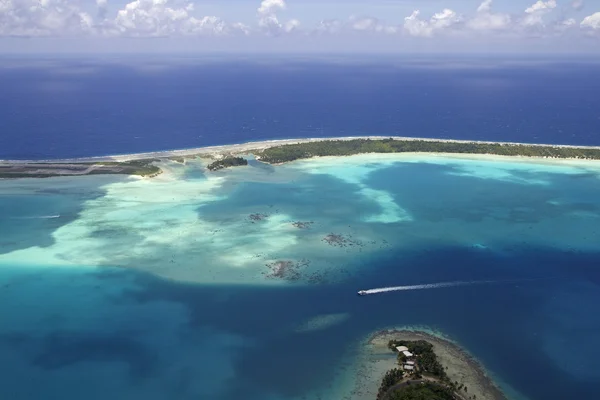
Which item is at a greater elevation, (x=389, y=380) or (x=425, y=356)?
(x=425, y=356)

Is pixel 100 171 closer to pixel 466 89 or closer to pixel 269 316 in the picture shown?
pixel 269 316

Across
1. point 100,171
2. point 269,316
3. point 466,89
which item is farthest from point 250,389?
point 466,89

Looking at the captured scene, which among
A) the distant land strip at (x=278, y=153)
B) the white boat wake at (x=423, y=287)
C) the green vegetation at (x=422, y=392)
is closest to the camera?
the green vegetation at (x=422, y=392)

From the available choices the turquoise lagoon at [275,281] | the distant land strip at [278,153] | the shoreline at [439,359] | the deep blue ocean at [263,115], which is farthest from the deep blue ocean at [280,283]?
the deep blue ocean at [263,115]

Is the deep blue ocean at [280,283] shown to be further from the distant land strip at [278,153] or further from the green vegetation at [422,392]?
the green vegetation at [422,392]

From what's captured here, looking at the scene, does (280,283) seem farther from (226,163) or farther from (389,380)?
(226,163)

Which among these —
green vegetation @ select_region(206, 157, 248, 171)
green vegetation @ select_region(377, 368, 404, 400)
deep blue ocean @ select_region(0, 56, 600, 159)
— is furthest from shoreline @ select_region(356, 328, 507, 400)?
deep blue ocean @ select_region(0, 56, 600, 159)

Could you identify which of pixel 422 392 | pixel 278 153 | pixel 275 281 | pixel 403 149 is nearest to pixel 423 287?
pixel 275 281
